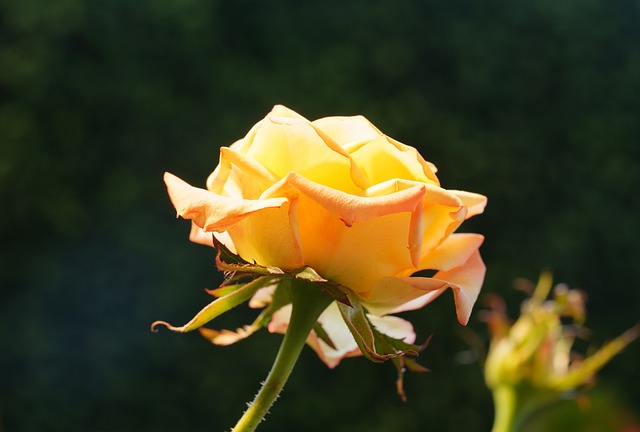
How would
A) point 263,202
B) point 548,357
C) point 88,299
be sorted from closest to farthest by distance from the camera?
point 263,202, point 548,357, point 88,299

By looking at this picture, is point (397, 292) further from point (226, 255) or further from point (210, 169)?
point (210, 169)

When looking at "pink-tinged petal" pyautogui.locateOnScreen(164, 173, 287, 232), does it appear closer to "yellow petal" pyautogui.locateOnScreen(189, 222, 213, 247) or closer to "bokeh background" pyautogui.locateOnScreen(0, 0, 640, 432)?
"yellow petal" pyautogui.locateOnScreen(189, 222, 213, 247)

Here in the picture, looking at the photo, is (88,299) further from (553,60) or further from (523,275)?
(553,60)

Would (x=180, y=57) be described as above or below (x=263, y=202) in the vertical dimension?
below

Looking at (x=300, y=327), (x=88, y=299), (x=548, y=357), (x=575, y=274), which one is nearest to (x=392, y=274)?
(x=300, y=327)

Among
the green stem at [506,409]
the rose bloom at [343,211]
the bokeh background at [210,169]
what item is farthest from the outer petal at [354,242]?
the bokeh background at [210,169]

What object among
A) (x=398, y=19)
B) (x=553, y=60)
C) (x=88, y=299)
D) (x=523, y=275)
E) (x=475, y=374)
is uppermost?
(x=398, y=19)

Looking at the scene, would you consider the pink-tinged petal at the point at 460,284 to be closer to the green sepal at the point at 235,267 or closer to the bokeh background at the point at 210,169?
the green sepal at the point at 235,267
